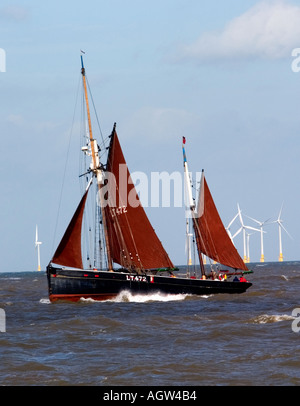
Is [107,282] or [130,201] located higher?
[130,201]

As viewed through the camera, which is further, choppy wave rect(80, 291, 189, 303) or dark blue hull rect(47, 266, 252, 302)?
choppy wave rect(80, 291, 189, 303)

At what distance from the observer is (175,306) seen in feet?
186

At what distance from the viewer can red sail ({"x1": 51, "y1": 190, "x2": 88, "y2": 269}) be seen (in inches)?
2459

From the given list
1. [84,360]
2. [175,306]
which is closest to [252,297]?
[175,306]

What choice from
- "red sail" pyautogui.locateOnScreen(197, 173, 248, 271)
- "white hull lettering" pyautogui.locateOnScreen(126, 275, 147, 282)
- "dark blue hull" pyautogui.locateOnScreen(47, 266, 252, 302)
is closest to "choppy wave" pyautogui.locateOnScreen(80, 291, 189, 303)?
"dark blue hull" pyautogui.locateOnScreen(47, 266, 252, 302)

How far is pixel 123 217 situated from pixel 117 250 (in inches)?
107

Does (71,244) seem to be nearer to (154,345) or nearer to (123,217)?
(123,217)

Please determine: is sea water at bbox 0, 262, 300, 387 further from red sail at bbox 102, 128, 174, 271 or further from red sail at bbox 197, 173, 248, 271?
red sail at bbox 197, 173, 248, 271

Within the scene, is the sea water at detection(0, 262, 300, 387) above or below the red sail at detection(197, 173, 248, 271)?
below

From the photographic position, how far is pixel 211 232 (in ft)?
227
